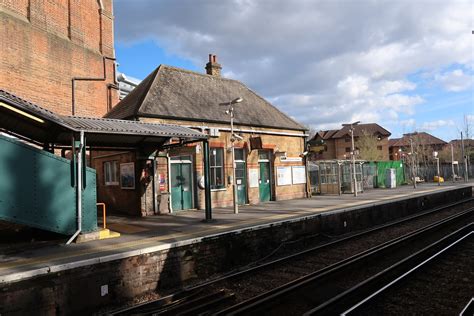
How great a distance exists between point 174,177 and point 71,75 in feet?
31.5

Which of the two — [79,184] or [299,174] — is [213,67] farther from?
[79,184]

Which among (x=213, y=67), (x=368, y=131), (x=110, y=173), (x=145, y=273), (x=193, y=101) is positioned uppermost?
(x=368, y=131)


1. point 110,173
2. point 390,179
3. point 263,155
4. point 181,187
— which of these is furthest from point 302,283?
point 390,179

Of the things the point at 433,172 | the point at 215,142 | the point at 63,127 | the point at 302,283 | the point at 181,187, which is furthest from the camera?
the point at 433,172

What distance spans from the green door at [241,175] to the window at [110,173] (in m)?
5.60

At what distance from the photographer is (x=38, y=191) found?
880cm

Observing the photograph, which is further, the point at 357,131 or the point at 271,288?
the point at 357,131

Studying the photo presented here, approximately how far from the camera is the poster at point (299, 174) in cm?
2118

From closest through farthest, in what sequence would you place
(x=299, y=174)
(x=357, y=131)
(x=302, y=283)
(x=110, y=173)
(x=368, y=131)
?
→ (x=302, y=283), (x=110, y=173), (x=299, y=174), (x=368, y=131), (x=357, y=131)

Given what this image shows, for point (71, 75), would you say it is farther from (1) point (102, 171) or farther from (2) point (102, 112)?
(1) point (102, 171)

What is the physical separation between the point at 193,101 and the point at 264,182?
18.4 ft

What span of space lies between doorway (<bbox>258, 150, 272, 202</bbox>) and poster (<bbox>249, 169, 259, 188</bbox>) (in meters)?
0.53

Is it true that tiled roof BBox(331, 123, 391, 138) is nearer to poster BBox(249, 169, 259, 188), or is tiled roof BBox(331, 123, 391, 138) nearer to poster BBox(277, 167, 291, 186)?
poster BBox(277, 167, 291, 186)

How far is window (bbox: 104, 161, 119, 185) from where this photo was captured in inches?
663
